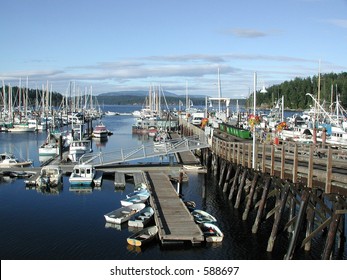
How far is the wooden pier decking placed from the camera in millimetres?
25453

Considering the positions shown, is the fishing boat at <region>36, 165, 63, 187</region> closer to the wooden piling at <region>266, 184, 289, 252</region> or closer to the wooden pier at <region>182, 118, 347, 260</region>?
the wooden pier at <region>182, 118, 347, 260</region>

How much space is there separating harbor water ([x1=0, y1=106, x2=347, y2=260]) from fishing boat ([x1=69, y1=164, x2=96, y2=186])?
0.97 meters

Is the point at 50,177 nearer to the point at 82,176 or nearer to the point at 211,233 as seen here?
the point at 82,176

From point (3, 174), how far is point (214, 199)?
71.1 feet

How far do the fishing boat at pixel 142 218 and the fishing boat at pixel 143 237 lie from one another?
2.38 m

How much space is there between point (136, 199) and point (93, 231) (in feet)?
19.6

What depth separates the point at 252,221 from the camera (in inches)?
1233

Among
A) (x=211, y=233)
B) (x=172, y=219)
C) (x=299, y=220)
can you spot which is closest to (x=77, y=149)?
(x=172, y=219)

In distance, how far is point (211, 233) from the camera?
88.5 ft

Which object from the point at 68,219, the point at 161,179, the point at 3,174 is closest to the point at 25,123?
the point at 3,174

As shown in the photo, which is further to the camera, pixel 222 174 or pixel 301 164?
pixel 222 174

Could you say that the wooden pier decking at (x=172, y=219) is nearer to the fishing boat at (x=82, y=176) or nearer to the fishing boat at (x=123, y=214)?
the fishing boat at (x=123, y=214)

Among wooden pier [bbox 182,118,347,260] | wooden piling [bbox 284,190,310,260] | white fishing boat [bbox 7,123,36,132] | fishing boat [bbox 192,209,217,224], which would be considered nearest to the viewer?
wooden pier [bbox 182,118,347,260]

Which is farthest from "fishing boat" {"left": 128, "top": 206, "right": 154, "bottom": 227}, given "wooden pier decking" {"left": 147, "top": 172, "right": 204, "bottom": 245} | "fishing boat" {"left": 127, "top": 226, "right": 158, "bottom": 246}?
"fishing boat" {"left": 127, "top": 226, "right": 158, "bottom": 246}
